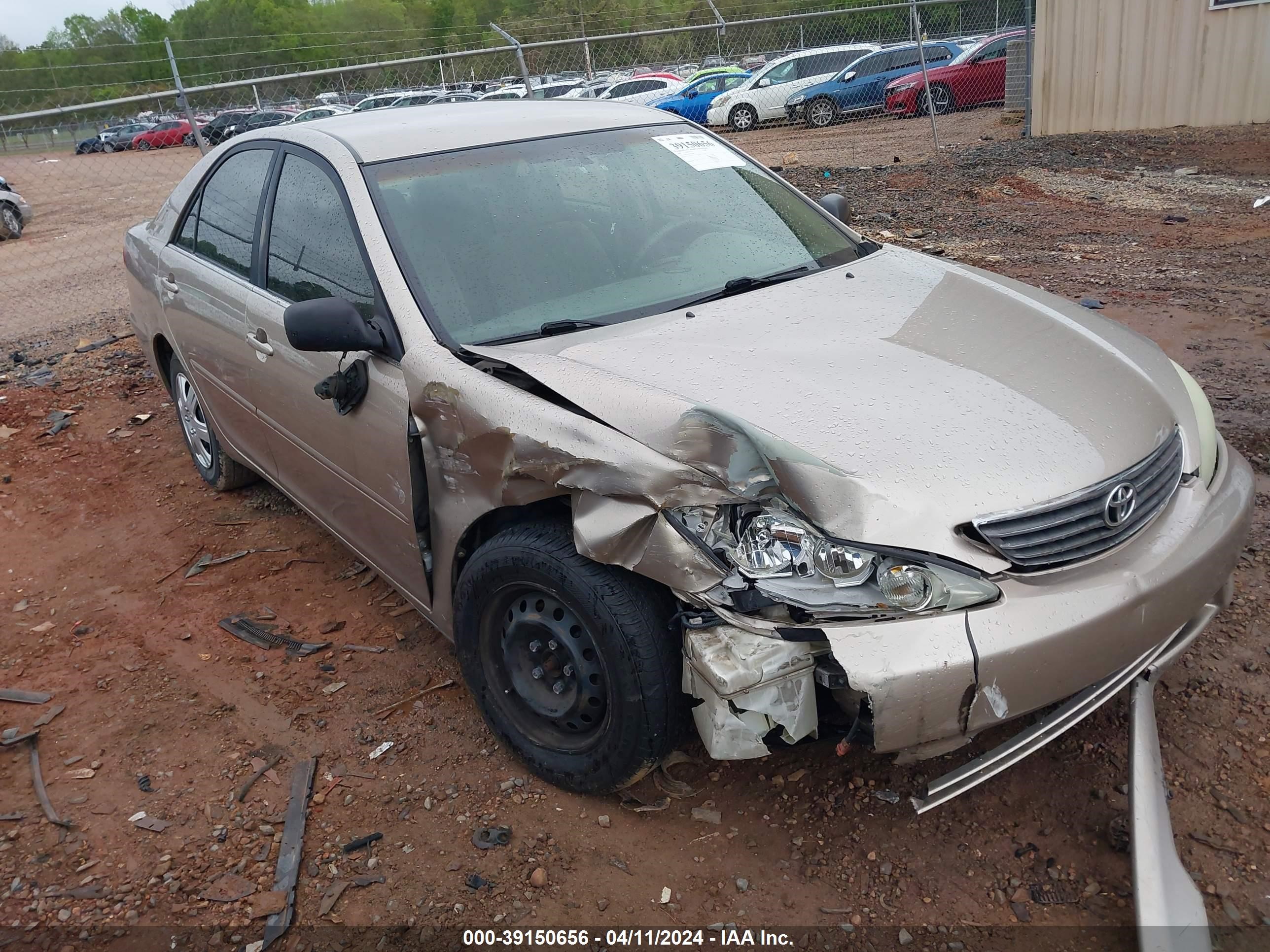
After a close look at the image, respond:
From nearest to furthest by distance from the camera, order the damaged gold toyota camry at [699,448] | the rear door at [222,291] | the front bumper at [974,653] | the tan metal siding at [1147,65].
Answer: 1. the front bumper at [974,653]
2. the damaged gold toyota camry at [699,448]
3. the rear door at [222,291]
4. the tan metal siding at [1147,65]

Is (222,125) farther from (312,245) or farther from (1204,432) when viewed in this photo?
(1204,432)

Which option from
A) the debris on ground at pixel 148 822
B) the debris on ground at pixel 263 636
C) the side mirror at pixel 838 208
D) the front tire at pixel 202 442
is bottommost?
the debris on ground at pixel 263 636

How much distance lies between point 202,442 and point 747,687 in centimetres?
373

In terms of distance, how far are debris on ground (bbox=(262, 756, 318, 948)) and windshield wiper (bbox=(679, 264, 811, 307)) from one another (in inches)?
72.8

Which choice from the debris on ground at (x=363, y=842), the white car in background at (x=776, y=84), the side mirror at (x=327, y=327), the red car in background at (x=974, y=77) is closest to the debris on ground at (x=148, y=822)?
the debris on ground at (x=363, y=842)

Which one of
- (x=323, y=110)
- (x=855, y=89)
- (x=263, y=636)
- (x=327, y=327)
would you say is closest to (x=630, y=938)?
(x=327, y=327)

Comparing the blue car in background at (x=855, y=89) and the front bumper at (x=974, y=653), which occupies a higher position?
the blue car in background at (x=855, y=89)

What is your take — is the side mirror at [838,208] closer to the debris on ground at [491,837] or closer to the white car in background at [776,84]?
the debris on ground at [491,837]

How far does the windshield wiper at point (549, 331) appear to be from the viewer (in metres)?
2.86

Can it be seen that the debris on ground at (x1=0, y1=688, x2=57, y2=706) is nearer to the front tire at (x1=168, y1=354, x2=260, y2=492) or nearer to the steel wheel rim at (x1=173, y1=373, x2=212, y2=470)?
the front tire at (x1=168, y1=354, x2=260, y2=492)

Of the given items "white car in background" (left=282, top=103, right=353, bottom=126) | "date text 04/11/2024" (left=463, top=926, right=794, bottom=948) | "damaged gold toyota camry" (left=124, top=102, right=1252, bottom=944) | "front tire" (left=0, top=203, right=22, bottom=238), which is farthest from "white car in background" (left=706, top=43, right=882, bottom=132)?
"date text 04/11/2024" (left=463, top=926, right=794, bottom=948)

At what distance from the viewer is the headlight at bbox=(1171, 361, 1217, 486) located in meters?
2.67

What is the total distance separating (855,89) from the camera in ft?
57.2

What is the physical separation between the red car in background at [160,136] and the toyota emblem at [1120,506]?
21.5 meters
